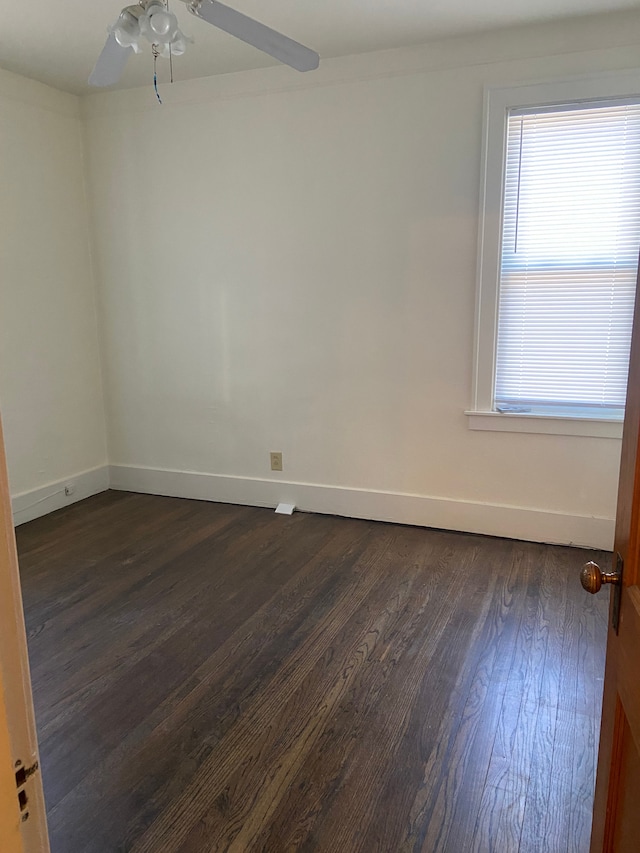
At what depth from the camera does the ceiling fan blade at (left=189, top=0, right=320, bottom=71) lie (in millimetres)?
1775

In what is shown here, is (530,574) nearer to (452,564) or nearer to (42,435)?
(452,564)

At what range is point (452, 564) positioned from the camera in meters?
2.99

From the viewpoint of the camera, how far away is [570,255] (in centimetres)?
293

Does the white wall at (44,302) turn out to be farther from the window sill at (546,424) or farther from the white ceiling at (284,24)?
the window sill at (546,424)

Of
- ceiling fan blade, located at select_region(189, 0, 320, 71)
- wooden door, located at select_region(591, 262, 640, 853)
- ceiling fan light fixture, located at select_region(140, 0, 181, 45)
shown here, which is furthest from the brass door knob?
ceiling fan light fixture, located at select_region(140, 0, 181, 45)

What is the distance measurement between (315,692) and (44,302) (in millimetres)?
2868

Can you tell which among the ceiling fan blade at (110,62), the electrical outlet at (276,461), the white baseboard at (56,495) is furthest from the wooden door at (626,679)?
the white baseboard at (56,495)

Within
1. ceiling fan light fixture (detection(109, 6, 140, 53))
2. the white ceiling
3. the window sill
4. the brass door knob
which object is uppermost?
the white ceiling

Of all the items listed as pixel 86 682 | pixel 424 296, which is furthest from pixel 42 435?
pixel 424 296

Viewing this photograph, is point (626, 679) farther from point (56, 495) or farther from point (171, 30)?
point (56, 495)

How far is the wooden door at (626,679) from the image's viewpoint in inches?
34.6

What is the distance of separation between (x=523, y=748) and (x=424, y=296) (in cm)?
219

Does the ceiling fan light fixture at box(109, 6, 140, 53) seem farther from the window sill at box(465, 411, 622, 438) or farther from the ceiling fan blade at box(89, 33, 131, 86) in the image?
the window sill at box(465, 411, 622, 438)

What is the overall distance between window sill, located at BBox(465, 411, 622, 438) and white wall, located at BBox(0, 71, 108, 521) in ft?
8.30
